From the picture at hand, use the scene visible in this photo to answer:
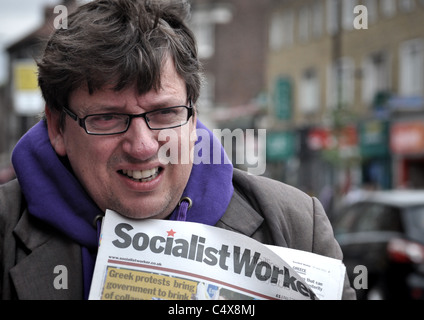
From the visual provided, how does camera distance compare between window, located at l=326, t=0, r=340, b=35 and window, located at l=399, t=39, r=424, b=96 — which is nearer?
window, located at l=399, t=39, r=424, b=96

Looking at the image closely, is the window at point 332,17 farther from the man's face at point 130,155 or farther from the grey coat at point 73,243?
the man's face at point 130,155

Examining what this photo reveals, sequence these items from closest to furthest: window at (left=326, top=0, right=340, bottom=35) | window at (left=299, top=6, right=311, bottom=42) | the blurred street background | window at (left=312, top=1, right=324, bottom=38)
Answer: the blurred street background < window at (left=326, top=0, right=340, bottom=35) < window at (left=312, top=1, right=324, bottom=38) < window at (left=299, top=6, right=311, bottom=42)

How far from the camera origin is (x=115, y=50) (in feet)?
6.07

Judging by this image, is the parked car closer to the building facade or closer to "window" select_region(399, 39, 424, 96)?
the building facade

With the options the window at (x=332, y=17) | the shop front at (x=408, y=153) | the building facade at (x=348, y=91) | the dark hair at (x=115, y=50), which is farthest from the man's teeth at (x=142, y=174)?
the window at (x=332, y=17)

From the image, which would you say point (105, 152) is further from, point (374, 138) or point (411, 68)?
point (374, 138)

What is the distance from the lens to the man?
1865 mm

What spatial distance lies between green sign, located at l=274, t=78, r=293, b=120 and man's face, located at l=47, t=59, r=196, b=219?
27.4 meters

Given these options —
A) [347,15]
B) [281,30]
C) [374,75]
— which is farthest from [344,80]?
[281,30]

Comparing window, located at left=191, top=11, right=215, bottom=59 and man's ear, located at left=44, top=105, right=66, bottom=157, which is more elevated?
window, located at left=191, top=11, right=215, bottom=59

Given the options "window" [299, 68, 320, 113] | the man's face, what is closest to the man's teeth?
the man's face

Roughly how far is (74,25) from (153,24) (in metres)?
0.22

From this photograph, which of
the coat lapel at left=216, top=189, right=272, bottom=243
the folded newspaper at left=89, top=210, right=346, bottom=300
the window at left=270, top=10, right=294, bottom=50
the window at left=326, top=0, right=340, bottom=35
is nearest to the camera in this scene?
the folded newspaper at left=89, top=210, right=346, bottom=300

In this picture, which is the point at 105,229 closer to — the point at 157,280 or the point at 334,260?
the point at 157,280
